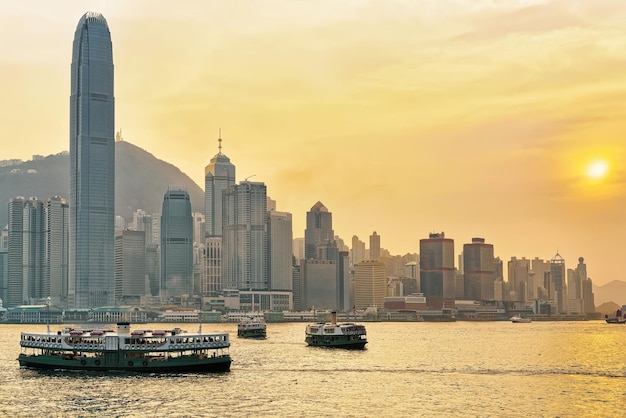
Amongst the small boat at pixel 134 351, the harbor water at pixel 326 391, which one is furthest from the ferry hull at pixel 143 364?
the harbor water at pixel 326 391

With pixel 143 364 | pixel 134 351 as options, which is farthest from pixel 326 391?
pixel 134 351

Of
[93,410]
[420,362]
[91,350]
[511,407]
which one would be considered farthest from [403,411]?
[420,362]

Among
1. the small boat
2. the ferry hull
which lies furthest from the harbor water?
the small boat

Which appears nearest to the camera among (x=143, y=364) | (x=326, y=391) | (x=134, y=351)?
(x=326, y=391)

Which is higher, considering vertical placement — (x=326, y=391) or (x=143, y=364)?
(x=143, y=364)

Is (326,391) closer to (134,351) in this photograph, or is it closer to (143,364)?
(143,364)

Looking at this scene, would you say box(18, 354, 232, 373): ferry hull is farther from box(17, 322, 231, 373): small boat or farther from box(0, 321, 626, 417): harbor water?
box(0, 321, 626, 417): harbor water

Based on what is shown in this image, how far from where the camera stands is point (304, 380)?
146m

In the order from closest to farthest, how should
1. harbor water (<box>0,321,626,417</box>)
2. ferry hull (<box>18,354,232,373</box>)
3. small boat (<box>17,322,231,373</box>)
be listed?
harbor water (<box>0,321,626,417</box>), ferry hull (<box>18,354,232,373</box>), small boat (<box>17,322,231,373</box>)

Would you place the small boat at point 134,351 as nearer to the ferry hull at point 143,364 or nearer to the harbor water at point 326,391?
the ferry hull at point 143,364

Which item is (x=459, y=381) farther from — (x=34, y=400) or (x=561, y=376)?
(x=34, y=400)

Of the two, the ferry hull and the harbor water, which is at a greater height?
the ferry hull

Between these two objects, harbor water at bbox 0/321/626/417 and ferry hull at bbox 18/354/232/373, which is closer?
harbor water at bbox 0/321/626/417

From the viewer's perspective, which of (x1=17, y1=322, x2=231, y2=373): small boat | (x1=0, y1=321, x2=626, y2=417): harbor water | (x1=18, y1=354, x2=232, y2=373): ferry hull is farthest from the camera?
(x1=17, y1=322, x2=231, y2=373): small boat
